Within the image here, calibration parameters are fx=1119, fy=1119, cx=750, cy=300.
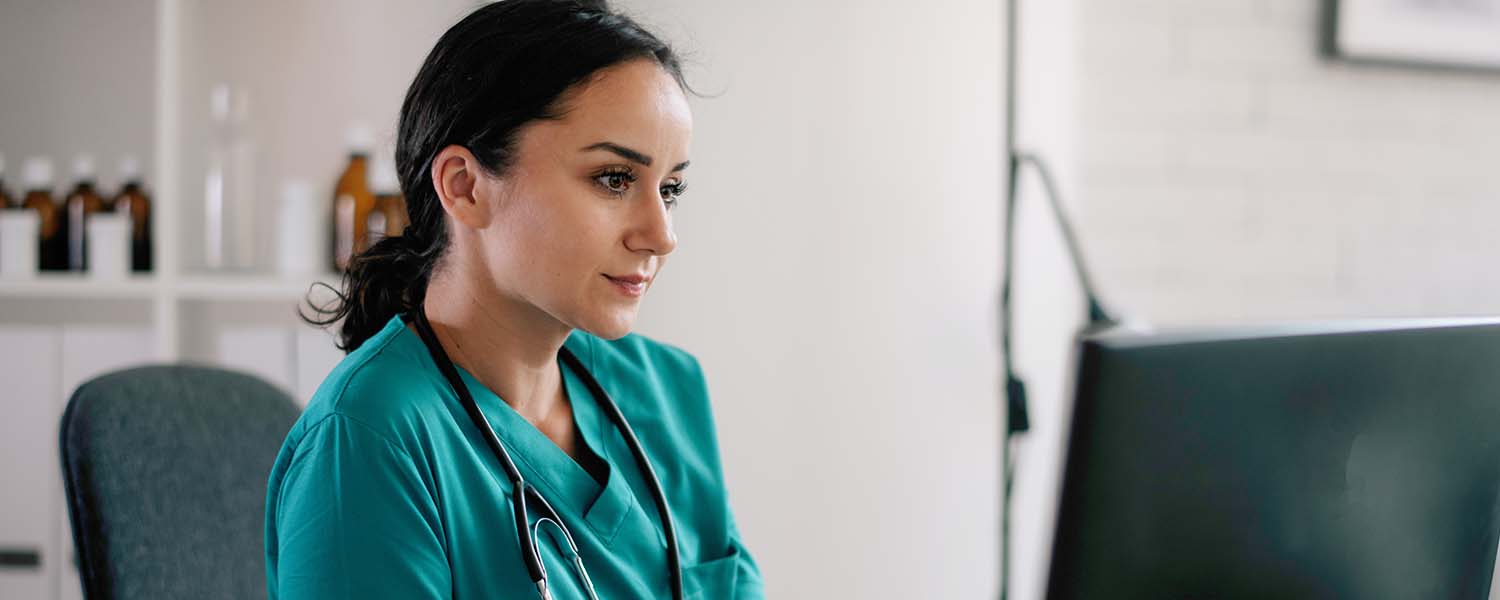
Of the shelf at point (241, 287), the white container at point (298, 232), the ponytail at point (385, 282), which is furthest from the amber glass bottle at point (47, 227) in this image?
the ponytail at point (385, 282)

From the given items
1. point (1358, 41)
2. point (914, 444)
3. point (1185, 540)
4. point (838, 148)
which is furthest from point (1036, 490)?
point (1185, 540)

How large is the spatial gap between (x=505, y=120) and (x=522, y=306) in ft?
0.53

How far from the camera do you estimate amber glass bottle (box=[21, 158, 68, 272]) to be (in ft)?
6.23

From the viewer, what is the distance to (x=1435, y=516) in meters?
0.68

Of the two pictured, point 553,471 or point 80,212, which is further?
point 80,212

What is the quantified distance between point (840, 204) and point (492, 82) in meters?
0.87

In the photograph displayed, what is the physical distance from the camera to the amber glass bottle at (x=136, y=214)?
6.29 feet

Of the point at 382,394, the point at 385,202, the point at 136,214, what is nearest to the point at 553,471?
the point at 382,394

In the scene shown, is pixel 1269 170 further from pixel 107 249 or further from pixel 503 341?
pixel 107 249

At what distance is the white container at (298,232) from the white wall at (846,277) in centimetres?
59

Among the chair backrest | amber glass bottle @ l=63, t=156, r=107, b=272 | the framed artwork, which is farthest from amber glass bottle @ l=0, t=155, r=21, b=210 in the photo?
the framed artwork

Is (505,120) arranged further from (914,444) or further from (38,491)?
(38,491)

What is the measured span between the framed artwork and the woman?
5.78 ft

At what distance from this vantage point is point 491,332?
977 millimetres
